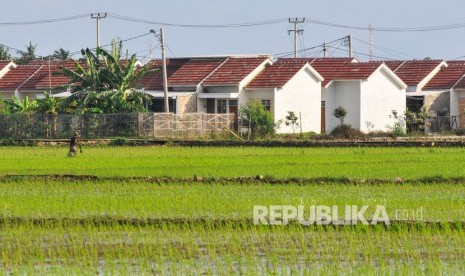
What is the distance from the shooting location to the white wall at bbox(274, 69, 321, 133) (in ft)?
155

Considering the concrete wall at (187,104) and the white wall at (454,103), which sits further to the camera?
the white wall at (454,103)

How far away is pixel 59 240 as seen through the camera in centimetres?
1474

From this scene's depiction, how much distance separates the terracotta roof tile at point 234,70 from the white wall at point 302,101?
1.62m

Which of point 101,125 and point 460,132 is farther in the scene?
point 460,132

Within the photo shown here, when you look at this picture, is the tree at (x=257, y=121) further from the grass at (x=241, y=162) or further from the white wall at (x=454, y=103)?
the white wall at (x=454, y=103)

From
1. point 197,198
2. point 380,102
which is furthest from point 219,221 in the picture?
point 380,102

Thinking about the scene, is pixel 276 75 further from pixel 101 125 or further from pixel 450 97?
pixel 101 125

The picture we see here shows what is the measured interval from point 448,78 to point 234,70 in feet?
31.9

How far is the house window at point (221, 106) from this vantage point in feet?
156

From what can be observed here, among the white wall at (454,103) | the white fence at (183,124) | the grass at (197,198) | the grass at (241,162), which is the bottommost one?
the grass at (197,198)

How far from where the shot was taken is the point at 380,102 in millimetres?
49969

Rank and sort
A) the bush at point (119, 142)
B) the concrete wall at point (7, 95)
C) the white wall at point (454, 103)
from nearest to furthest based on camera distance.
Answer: the bush at point (119, 142)
the white wall at point (454, 103)
the concrete wall at point (7, 95)

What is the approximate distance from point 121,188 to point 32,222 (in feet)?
16.3

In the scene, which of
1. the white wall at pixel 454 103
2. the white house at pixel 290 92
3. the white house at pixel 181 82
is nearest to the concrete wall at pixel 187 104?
the white house at pixel 181 82
